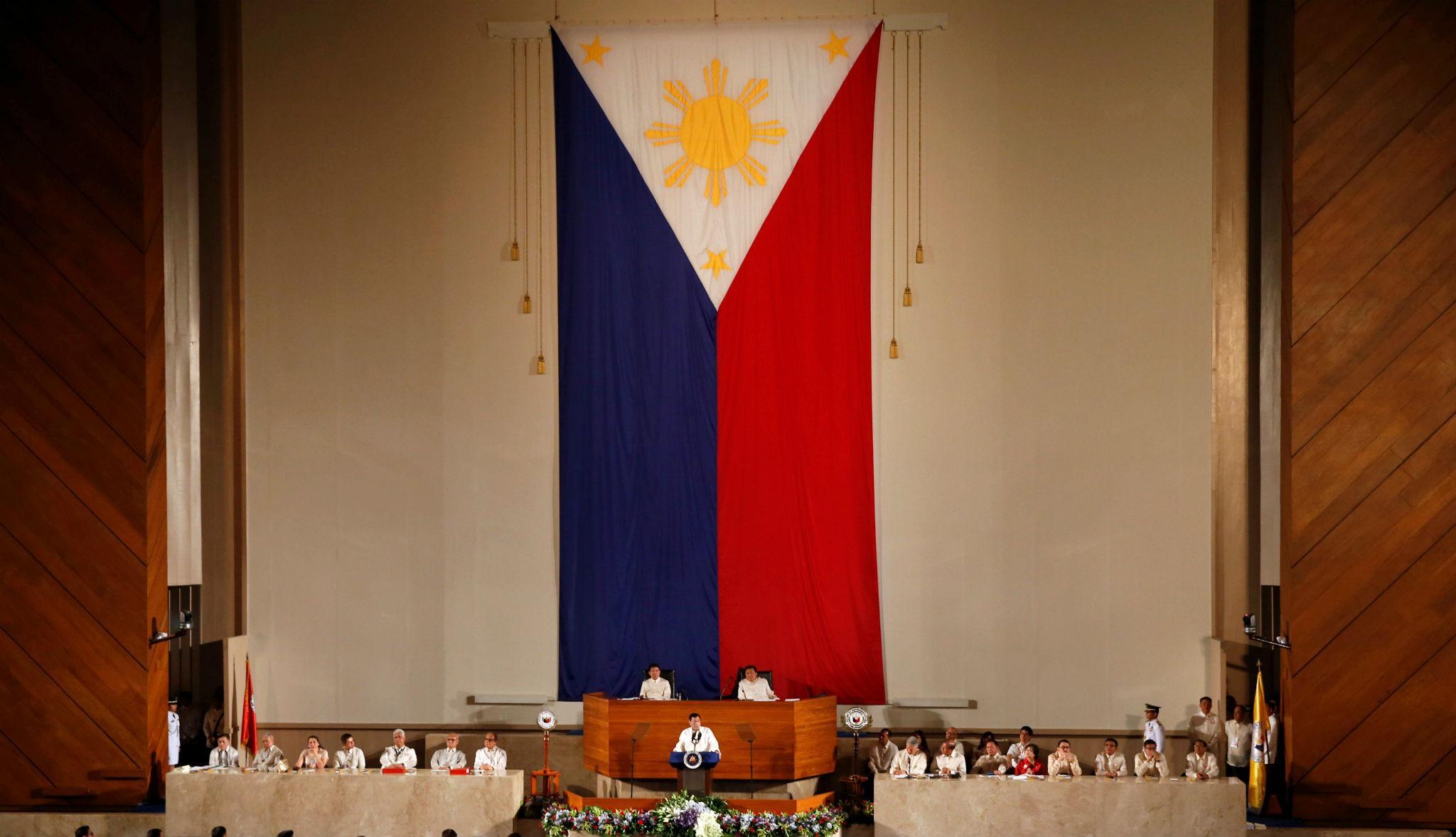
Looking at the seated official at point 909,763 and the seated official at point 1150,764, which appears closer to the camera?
the seated official at point 1150,764

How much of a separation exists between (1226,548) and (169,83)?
34.7 feet

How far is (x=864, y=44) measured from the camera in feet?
41.8

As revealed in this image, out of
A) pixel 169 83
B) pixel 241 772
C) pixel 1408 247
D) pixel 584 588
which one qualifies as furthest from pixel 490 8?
pixel 1408 247

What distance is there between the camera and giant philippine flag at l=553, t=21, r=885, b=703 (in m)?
12.5

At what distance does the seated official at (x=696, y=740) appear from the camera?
1061cm

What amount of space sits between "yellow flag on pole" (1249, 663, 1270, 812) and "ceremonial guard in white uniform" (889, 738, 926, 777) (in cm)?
268

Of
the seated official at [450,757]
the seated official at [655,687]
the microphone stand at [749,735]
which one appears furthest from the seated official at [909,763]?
the seated official at [450,757]

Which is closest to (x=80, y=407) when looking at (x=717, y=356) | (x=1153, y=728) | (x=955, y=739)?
(x=717, y=356)

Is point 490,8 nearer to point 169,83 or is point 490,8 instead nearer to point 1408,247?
point 169,83

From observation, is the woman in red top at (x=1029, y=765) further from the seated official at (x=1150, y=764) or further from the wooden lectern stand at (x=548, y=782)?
the wooden lectern stand at (x=548, y=782)

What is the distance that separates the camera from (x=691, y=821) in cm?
946

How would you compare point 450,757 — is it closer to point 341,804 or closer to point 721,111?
point 341,804

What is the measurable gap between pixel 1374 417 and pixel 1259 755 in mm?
2858

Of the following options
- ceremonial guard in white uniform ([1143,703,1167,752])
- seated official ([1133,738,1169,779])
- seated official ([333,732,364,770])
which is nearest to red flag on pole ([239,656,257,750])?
seated official ([333,732,364,770])
